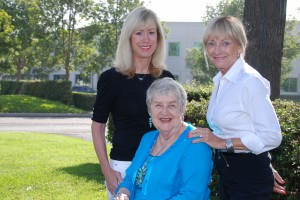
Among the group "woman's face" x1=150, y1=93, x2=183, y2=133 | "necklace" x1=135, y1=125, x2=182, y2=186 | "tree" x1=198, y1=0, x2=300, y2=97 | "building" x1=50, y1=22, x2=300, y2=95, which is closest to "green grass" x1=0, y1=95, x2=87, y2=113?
"tree" x1=198, y1=0, x2=300, y2=97

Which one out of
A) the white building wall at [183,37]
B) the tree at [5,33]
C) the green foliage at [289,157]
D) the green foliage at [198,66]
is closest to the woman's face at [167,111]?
the green foliage at [289,157]

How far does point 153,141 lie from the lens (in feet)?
10.3

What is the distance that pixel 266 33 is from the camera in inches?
A: 269

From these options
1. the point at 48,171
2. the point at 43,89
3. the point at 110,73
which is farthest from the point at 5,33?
the point at 110,73

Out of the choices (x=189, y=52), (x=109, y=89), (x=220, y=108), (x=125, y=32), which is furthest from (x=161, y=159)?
(x=189, y=52)

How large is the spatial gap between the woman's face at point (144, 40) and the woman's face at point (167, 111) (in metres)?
0.53

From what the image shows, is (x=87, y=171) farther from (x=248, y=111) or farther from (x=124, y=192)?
(x=248, y=111)

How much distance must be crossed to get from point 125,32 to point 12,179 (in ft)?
16.3

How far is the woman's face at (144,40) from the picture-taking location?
10.9ft

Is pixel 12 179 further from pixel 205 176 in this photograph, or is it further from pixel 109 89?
pixel 205 176

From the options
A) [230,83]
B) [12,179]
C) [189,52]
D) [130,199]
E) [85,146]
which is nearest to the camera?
[230,83]

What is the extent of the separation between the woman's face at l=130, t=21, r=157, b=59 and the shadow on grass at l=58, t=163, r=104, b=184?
176 inches

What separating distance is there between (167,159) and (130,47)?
3.22 ft

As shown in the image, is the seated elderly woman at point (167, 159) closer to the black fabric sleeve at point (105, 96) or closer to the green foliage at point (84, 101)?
the black fabric sleeve at point (105, 96)
